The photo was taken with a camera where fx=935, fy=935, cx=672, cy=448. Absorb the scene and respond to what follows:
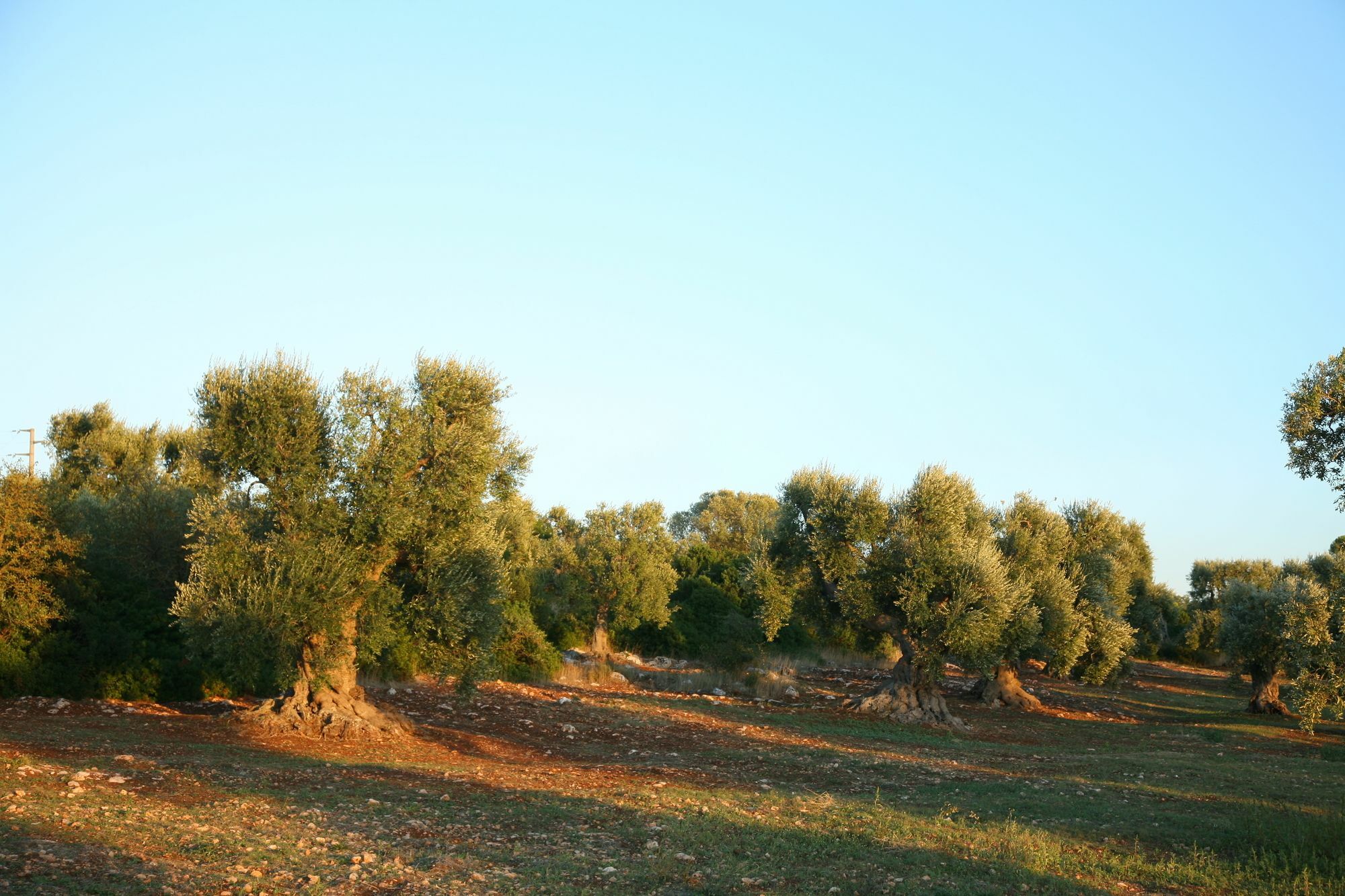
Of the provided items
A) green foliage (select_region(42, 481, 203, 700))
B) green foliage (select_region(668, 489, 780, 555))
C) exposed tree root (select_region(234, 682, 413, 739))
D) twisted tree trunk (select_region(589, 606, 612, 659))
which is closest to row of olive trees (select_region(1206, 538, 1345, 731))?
exposed tree root (select_region(234, 682, 413, 739))

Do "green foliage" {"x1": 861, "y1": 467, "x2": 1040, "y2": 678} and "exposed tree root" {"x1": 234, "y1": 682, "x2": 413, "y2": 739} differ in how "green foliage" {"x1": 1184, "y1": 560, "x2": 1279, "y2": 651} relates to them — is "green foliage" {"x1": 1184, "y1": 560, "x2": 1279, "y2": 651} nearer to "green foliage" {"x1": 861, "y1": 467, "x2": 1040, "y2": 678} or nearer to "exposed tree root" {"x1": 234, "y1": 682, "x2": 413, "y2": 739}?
"green foliage" {"x1": 861, "y1": 467, "x2": 1040, "y2": 678}

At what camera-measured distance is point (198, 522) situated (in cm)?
2047

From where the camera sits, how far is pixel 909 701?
102 ft

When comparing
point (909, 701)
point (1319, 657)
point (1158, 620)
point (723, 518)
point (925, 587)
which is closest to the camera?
point (1319, 657)

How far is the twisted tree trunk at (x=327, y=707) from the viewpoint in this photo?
65.3 feet

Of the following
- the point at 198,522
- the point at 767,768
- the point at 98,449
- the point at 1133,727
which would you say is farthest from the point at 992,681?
the point at 98,449

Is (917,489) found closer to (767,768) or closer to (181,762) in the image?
(767,768)

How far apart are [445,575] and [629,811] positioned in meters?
8.34

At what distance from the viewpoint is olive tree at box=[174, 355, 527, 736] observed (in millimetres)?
19031

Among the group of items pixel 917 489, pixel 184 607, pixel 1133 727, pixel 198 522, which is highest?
pixel 917 489

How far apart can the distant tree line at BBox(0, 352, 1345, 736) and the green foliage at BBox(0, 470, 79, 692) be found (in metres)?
0.06

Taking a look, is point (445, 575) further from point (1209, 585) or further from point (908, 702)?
point (1209, 585)

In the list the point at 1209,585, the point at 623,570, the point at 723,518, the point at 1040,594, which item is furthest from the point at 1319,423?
the point at 723,518

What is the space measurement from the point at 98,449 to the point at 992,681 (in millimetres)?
46272
